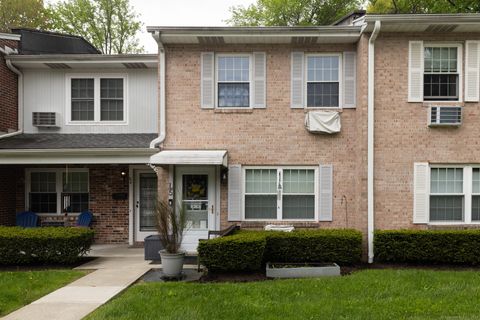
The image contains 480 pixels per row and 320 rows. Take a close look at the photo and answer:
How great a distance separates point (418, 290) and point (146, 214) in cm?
789

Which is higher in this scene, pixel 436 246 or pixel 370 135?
pixel 370 135

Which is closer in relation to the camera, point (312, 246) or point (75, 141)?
point (312, 246)

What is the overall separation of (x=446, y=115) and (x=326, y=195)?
3.40 m

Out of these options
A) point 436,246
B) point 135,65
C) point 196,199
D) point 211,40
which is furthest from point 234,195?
point 135,65

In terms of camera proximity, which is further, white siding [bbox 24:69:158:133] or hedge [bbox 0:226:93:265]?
white siding [bbox 24:69:158:133]

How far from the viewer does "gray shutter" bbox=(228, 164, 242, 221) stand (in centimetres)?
1002

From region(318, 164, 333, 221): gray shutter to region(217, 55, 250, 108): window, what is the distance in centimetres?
260

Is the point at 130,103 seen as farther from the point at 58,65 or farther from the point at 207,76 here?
the point at 207,76

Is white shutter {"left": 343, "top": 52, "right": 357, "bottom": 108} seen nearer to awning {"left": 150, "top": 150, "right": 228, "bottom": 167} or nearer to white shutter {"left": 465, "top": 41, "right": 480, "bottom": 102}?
white shutter {"left": 465, "top": 41, "right": 480, "bottom": 102}

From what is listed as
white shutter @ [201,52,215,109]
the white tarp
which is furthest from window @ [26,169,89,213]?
the white tarp

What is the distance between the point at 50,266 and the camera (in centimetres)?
914

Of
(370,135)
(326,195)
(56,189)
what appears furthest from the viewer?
(56,189)

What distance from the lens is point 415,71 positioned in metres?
9.52

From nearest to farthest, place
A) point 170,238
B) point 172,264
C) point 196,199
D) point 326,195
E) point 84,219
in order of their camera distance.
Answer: point 172,264, point 170,238, point 326,195, point 196,199, point 84,219
